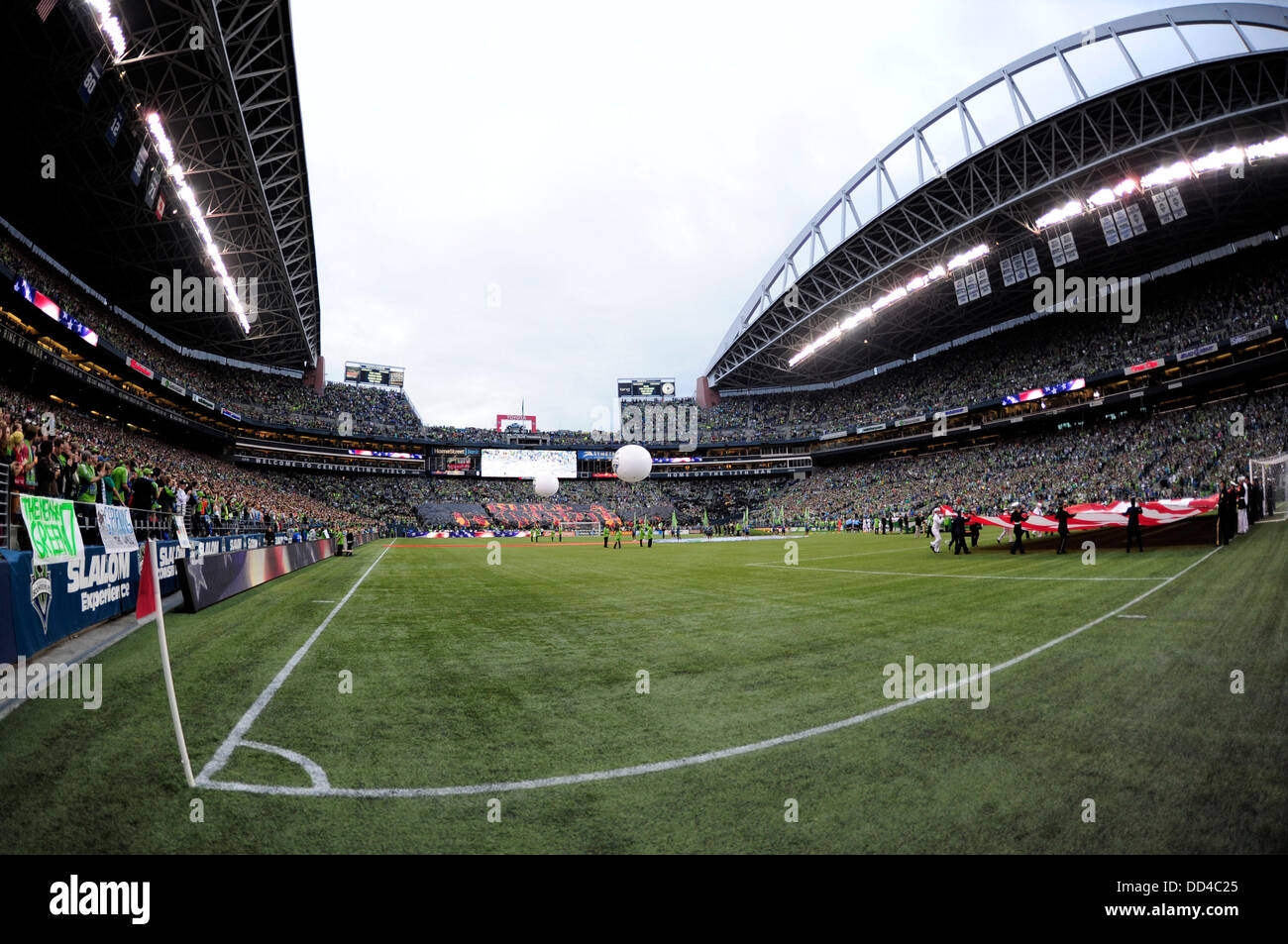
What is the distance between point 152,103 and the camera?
936 inches

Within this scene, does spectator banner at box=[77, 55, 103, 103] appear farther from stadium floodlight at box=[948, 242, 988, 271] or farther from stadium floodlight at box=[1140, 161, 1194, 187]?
stadium floodlight at box=[1140, 161, 1194, 187]

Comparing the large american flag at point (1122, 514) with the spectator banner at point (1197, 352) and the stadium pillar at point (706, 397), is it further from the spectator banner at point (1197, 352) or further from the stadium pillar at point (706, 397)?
the stadium pillar at point (706, 397)

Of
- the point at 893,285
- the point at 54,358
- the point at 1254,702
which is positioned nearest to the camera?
the point at 1254,702

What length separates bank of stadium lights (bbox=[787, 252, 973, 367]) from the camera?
42656 millimetres

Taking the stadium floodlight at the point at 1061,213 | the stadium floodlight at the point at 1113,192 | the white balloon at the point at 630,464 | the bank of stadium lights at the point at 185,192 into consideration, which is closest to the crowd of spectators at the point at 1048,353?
the stadium floodlight at the point at 1113,192

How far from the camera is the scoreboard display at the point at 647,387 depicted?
316 feet

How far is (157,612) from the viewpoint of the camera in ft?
12.9

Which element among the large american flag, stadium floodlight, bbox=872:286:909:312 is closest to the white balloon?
the large american flag

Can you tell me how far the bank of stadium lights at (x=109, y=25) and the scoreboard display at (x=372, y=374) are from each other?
65.9 metres

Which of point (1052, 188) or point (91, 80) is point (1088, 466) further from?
point (91, 80)

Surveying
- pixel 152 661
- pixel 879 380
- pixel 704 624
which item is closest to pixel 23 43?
pixel 152 661
